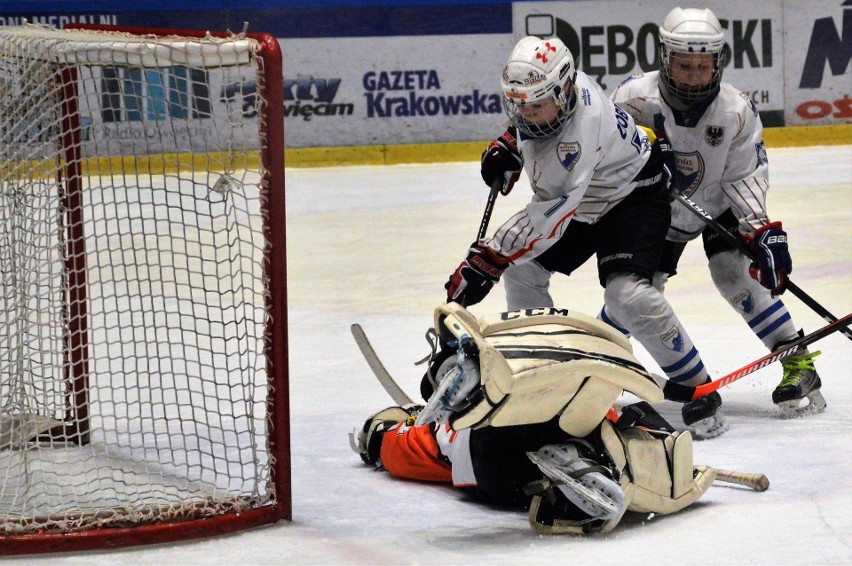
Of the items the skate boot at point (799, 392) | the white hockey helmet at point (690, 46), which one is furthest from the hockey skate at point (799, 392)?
the white hockey helmet at point (690, 46)

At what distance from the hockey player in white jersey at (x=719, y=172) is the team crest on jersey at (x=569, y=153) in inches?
19.3

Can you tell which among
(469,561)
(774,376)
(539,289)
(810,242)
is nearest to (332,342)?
(539,289)

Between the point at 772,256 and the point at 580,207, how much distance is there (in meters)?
A: 0.52

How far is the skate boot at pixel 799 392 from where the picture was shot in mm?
3430

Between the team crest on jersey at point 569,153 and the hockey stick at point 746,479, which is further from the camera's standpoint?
the team crest on jersey at point 569,153

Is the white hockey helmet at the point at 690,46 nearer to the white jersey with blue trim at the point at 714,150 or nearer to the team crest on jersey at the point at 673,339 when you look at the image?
the white jersey with blue trim at the point at 714,150

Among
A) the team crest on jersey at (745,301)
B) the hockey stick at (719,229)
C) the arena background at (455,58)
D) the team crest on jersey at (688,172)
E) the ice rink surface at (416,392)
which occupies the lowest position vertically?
the ice rink surface at (416,392)

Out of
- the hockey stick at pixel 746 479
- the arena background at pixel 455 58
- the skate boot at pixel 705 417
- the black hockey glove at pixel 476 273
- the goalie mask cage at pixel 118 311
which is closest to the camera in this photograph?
the goalie mask cage at pixel 118 311

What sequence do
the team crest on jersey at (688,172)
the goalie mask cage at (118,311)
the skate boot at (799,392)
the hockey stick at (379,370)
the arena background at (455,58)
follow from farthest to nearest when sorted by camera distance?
the arena background at (455,58) → the team crest on jersey at (688,172) → the skate boot at (799,392) → the hockey stick at (379,370) → the goalie mask cage at (118,311)

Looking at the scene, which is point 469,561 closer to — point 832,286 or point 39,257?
point 39,257

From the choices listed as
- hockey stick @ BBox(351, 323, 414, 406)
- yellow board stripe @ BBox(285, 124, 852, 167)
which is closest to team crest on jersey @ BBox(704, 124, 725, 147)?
hockey stick @ BBox(351, 323, 414, 406)

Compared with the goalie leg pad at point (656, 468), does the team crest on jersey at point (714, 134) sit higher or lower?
higher

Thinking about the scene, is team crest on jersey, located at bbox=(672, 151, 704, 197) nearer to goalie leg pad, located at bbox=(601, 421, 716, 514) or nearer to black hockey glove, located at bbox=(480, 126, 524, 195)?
black hockey glove, located at bbox=(480, 126, 524, 195)

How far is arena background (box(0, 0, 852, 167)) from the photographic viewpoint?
9.16 meters
